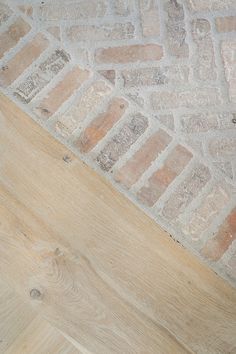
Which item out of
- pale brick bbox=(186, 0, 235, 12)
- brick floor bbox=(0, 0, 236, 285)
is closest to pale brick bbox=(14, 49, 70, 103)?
brick floor bbox=(0, 0, 236, 285)

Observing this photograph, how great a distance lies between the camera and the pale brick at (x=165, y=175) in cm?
141

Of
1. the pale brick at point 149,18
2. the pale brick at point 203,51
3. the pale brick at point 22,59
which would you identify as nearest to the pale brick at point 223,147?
the pale brick at point 203,51

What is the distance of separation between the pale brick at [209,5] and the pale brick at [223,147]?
1.54ft

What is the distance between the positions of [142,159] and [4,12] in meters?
0.70

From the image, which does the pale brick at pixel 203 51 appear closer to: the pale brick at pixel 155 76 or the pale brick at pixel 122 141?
the pale brick at pixel 155 76

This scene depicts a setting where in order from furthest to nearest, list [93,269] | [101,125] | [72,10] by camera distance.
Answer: [72,10] < [101,125] < [93,269]

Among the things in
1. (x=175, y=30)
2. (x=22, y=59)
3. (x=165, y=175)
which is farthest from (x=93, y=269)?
(x=175, y=30)

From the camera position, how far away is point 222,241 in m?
1.38

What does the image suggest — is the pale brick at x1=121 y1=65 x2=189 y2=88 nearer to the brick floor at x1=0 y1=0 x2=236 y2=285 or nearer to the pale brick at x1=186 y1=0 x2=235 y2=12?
the brick floor at x1=0 y1=0 x2=236 y2=285

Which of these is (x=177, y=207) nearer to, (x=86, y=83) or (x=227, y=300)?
(x=227, y=300)

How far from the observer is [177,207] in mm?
1398

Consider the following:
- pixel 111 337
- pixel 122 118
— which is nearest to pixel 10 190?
pixel 122 118

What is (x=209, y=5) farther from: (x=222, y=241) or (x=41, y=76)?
(x=222, y=241)

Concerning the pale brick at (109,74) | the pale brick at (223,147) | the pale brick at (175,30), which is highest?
the pale brick at (175,30)
